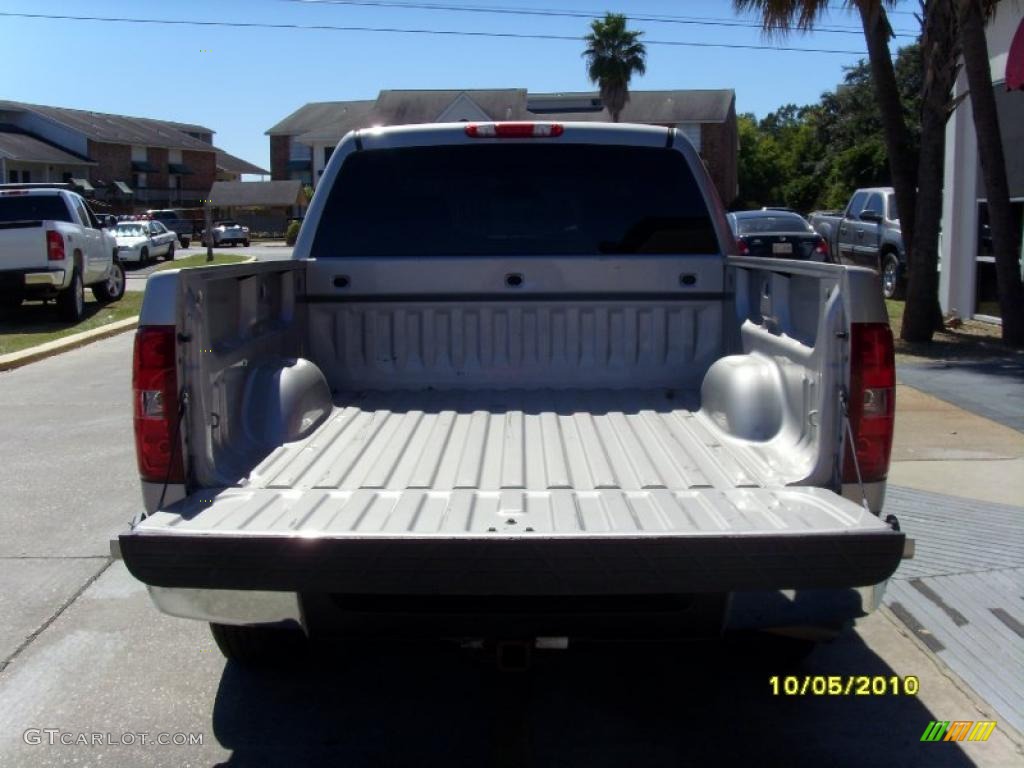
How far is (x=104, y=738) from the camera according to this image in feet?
13.8

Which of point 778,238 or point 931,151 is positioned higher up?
point 931,151

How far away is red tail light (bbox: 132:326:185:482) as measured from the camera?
12.2 ft

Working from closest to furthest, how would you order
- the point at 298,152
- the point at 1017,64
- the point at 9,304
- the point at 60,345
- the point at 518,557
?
the point at 518,557 → the point at 1017,64 → the point at 60,345 → the point at 9,304 → the point at 298,152

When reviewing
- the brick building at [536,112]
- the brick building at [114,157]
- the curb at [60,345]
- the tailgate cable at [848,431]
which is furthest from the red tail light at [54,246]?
the brick building at [114,157]

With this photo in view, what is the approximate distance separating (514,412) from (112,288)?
17.1 metres

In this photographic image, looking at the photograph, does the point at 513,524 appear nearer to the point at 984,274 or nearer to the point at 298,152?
the point at 984,274

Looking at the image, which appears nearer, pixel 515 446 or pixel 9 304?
pixel 515 446

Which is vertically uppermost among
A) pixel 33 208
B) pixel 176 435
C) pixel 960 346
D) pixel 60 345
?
pixel 33 208

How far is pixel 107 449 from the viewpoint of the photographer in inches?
347

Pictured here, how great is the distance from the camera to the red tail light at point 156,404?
3.71m

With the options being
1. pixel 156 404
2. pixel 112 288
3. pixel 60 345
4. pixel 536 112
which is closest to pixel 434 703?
pixel 156 404

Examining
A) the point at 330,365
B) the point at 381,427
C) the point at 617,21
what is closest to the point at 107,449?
the point at 330,365

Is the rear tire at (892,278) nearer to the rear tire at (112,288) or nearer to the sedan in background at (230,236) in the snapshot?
the rear tire at (112,288)
